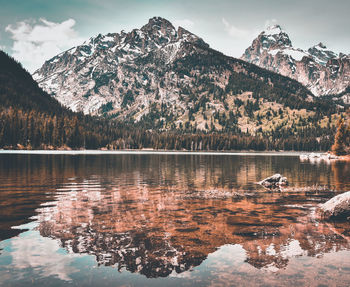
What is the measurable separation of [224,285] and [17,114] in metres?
213

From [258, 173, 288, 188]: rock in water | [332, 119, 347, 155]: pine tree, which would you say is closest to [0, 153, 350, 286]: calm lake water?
[258, 173, 288, 188]: rock in water

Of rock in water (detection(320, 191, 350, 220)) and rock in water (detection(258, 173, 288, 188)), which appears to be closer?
rock in water (detection(320, 191, 350, 220))

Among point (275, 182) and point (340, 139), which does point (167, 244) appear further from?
point (340, 139)

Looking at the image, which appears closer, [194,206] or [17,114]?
[194,206]

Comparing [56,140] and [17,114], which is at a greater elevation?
[17,114]

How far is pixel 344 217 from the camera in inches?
754

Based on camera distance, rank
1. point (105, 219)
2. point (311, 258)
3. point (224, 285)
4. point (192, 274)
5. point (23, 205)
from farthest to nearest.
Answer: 1. point (23, 205)
2. point (105, 219)
3. point (311, 258)
4. point (192, 274)
5. point (224, 285)

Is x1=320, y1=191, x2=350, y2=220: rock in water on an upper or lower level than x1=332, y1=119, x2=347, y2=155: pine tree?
lower

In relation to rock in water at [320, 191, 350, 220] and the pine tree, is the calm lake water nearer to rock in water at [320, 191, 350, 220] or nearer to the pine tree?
rock in water at [320, 191, 350, 220]


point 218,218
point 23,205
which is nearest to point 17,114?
point 23,205

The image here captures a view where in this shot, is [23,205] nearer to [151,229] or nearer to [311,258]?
[151,229]

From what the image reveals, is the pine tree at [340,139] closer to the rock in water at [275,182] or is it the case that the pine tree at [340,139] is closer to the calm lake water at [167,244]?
the rock in water at [275,182]

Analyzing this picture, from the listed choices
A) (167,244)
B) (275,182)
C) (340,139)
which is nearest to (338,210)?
(167,244)

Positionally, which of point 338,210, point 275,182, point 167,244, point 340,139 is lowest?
point 275,182
